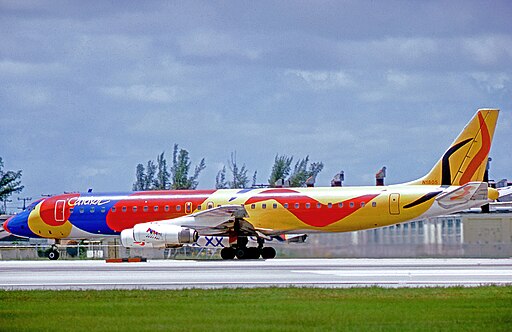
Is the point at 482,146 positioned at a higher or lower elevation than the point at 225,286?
higher

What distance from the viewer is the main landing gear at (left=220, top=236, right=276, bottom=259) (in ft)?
154

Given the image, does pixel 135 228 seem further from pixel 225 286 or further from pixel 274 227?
pixel 225 286

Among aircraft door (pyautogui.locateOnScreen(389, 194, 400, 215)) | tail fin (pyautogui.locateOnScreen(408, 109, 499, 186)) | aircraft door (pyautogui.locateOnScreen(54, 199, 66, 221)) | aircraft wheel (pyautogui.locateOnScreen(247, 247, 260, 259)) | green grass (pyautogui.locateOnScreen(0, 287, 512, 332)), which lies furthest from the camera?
aircraft door (pyautogui.locateOnScreen(54, 199, 66, 221))

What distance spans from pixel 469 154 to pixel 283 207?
8699 millimetres

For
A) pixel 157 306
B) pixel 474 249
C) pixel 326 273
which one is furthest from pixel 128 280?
pixel 474 249

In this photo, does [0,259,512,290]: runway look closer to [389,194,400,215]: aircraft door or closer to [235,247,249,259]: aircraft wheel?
[389,194,400,215]: aircraft door

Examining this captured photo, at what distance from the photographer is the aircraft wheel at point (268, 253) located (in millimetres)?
46831

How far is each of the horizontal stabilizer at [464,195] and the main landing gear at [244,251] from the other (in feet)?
26.8

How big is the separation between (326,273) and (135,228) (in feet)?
48.6

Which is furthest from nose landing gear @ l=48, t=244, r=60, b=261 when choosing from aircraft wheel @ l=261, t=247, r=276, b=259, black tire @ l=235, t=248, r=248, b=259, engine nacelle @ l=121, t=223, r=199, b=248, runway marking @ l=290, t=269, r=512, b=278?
runway marking @ l=290, t=269, r=512, b=278

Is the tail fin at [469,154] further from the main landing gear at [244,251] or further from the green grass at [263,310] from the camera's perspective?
the green grass at [263,310]

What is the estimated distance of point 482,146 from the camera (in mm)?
45750

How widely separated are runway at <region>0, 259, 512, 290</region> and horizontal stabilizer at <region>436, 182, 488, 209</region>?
15.0ft

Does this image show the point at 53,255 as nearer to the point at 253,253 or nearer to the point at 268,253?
the point at 253,253
